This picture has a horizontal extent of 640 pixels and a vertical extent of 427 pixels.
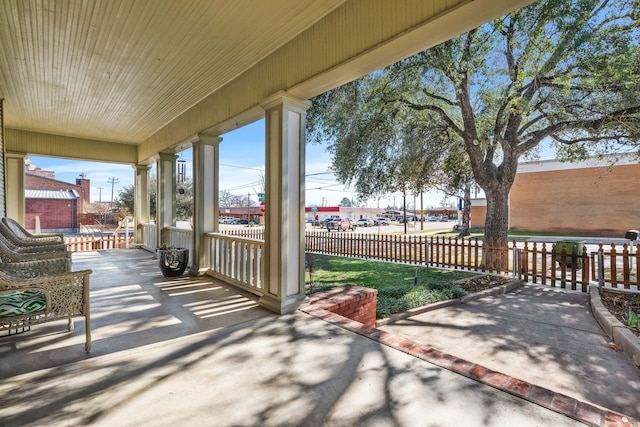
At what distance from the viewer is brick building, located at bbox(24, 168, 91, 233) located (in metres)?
22.3

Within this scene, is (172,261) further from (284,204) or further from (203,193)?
(284,204)

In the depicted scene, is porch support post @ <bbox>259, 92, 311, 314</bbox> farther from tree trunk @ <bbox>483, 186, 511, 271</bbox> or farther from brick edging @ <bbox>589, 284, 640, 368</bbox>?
tree trunk @ <bbox>483, 186, 511, 271</bbox>

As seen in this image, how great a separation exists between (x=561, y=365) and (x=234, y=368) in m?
3.07

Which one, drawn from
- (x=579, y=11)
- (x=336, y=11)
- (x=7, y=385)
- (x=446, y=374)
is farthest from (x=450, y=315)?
(x=579, y=11)

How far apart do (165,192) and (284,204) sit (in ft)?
16.4

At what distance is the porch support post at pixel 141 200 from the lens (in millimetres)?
8906

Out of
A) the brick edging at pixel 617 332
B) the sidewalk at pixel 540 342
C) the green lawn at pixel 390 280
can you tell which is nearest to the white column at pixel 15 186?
the green lawn at pixel 390 280

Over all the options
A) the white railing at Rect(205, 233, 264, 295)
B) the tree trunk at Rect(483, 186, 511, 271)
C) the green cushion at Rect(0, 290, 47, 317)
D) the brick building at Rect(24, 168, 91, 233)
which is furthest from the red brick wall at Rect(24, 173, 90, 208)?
the tree trunk at Rect(483, 186, 511, 271)

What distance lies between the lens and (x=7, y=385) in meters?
1.95

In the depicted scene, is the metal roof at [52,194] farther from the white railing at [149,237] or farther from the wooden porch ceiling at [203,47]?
the wooden porch ceiling at [203,47]

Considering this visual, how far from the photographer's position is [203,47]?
11.5 ft

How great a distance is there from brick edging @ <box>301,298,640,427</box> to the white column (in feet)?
28.0

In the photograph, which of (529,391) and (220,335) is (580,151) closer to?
(529,391)

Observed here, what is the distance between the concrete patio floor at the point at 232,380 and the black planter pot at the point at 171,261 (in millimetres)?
1901
